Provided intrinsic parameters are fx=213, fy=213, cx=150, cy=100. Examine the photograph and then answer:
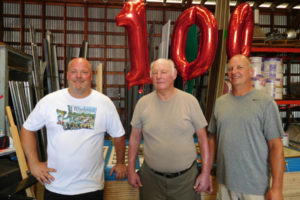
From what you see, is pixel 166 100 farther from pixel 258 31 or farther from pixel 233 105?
pixel 258 31

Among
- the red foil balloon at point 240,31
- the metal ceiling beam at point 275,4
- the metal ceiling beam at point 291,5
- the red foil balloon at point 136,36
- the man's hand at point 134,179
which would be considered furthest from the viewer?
the metal ceiling beam at point 291,5

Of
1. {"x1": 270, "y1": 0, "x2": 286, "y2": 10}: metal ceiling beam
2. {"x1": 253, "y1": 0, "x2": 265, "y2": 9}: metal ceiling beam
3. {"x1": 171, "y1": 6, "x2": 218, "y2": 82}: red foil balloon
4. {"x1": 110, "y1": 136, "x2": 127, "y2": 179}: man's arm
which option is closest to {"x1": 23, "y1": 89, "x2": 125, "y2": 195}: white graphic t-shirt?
{"x1": 110, "y1": 136, "x2": 127, "y2": 179}: man's arm

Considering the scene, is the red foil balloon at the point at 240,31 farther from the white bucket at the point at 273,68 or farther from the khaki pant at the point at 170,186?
the khaki pant at the point at 170,186

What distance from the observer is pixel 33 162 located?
154 cm

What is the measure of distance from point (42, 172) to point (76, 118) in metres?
0.45

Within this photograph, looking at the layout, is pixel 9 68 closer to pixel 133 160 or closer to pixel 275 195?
pixel 133 160

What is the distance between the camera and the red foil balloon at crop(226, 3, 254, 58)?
7.02 feet

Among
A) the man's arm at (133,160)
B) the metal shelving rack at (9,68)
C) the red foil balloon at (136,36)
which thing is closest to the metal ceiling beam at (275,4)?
the red foil balloon at (136,36)

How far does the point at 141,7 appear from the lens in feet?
6.08

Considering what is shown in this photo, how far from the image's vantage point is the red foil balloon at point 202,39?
1.96 metres

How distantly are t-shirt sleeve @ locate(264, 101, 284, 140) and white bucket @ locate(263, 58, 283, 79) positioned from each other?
1105 millimetres

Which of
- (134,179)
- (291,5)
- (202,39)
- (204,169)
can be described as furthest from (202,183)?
(291,5)

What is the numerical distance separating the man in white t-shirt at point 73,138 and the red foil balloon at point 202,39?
0.84 meters

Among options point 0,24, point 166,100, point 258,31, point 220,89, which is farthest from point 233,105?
point 0,24
